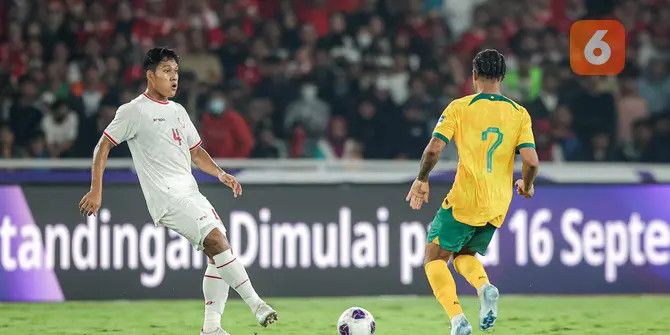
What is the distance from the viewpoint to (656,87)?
15672 millimetres

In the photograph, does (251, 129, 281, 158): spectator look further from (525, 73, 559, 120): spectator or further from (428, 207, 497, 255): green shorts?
(428, 207, 497, 255): green shorts

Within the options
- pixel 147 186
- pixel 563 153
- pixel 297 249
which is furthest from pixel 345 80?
pixel 147 186

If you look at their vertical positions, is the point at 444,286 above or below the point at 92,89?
below

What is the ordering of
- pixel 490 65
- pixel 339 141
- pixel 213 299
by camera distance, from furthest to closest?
pixel 339 141
pixel 213 299
pixel 490 65

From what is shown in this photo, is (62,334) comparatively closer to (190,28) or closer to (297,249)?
(297,249)

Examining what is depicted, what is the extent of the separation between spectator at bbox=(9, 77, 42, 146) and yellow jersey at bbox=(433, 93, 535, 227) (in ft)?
22.2

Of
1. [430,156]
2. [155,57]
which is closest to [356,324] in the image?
[430,156]

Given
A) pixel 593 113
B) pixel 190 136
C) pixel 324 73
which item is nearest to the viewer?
pixel 190 136

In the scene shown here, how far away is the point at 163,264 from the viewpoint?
11945 millimetres

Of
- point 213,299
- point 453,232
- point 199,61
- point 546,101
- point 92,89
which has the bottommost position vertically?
point 213,299

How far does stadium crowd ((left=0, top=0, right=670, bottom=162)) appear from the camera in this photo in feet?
46.7

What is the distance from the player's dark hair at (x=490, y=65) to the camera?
8.09 metres

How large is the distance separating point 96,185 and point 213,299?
1.04 metres

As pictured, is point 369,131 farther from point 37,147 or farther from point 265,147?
point 37,147
